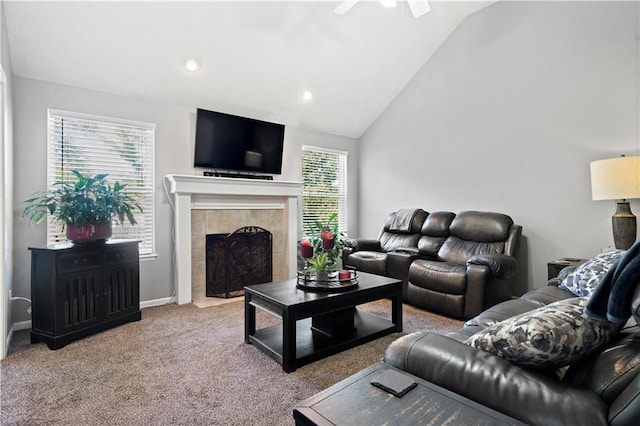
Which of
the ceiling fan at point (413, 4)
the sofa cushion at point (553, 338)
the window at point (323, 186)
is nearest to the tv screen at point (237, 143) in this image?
the window at point (323, 186)

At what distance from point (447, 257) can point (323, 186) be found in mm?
2317

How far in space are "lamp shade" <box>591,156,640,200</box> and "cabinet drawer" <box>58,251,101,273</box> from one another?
14.5ft

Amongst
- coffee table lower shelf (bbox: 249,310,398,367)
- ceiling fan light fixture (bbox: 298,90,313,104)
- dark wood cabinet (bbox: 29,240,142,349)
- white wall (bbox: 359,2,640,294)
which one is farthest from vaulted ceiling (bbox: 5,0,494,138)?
coffee table lower shelf (bbox: 249,310,398,367)

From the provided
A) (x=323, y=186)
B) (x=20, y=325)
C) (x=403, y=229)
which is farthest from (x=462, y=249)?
(x=20, y=325)

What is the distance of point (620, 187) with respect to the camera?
9.24 feet

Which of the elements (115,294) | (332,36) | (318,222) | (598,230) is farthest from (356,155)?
(115,294)

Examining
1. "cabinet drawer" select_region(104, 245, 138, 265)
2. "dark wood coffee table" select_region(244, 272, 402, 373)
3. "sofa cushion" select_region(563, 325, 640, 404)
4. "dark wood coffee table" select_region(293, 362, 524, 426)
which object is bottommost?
"dark wood coffee table" select_region(244, 272, 402, 373)

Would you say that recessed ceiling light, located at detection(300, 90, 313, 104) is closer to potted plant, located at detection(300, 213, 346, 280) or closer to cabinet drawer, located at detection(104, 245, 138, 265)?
potted plant, located at detection(300, 213, 346, 280)

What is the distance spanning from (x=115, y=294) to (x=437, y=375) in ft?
9.98

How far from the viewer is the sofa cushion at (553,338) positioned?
39.9 inches

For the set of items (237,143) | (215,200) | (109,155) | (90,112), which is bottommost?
(215,200)

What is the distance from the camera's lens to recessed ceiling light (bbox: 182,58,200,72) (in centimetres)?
362

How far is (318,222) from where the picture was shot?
545 cm

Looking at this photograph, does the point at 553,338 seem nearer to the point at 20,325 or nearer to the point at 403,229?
the point at 403,229
